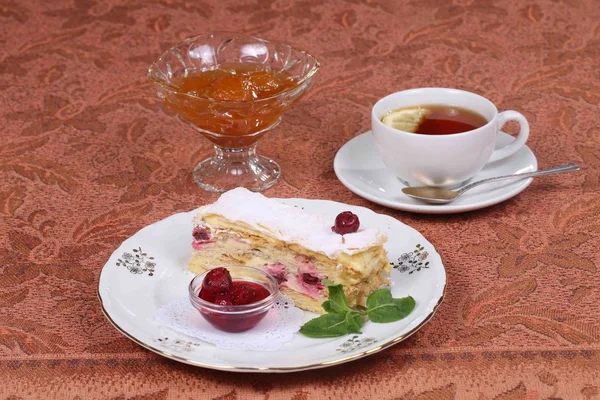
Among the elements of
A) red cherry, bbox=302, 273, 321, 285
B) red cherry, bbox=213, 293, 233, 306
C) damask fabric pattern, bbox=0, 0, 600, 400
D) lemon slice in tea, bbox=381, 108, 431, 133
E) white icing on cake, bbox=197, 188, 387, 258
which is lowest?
damask fabric pattern, bbox=0, 0, 600, 400

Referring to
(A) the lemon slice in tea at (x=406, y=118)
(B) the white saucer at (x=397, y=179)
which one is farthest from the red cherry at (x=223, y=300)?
(A) the lemon slice in tea at (x=406, y=118)

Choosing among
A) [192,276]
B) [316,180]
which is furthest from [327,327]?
[316,180]

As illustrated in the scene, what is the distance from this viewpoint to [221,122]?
2.48 m

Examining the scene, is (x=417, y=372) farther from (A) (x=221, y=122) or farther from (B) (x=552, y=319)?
(A) (x=221, y=122)

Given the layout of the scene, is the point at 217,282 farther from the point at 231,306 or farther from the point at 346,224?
the point at 346,224

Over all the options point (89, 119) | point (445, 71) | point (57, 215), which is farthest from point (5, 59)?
point (445, 71)

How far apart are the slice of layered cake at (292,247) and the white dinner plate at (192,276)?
64 millimetres

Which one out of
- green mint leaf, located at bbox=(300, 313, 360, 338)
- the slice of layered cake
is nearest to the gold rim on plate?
green mint leaf, located at bbox=(300, 313, 360, 338)

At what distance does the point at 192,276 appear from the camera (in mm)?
2119

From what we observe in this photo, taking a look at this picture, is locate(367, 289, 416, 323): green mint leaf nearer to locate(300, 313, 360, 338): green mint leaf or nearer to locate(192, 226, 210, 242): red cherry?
locate(300, 313, 360, 338): green mint leaf

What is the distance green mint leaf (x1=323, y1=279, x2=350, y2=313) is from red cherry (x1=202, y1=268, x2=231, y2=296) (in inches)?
8.2

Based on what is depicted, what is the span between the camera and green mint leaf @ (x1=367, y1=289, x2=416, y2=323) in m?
1.83

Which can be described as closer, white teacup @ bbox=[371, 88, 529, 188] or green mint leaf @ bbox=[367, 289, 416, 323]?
green mint leaf @ bbox=[367, 289, 416, 323]

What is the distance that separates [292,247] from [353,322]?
0.26m
